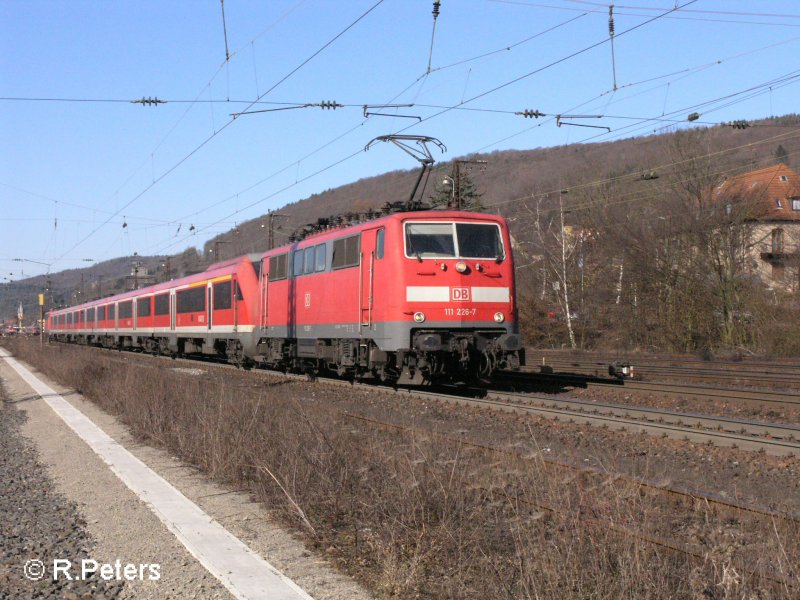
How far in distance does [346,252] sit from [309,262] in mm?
2315

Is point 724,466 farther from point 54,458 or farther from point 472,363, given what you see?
point 54,458

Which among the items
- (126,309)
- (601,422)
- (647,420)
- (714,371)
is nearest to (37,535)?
(601,422)

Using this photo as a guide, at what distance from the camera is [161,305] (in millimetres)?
36812

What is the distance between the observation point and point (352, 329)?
1688 centimetres

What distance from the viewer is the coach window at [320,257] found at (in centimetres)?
1848

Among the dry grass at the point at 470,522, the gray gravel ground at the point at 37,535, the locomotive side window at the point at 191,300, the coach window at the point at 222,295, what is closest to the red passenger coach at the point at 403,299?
the dry grass at the point at 470,522

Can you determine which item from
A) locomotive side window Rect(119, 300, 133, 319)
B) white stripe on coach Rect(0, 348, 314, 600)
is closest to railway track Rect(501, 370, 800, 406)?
→ white stripe on coach Rect(0, 348, 314, 600)

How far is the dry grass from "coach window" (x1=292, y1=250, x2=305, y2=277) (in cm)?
934

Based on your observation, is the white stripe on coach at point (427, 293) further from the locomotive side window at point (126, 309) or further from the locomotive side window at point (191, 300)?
the locomotive side window at point (126, 309)

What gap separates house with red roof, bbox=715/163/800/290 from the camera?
89.6ft

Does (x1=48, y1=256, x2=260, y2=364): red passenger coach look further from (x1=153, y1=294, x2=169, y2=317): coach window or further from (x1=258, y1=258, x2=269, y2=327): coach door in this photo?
(x1=258, y1=258, x2=269, y2=327): coach door

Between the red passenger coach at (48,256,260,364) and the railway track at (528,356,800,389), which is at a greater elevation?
the red passenger coach at (48,256,260,364)

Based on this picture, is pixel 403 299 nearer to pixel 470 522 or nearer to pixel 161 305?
pixel 470 522

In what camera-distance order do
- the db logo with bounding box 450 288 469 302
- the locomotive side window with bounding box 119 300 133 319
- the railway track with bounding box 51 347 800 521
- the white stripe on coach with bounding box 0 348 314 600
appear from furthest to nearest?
the locomotive side window with bounding box 119 300 133 319 → the db logo with bounding box 450 288 469 302 → the railway track with bounding box 51 347 800 521 → the white stripe on coach with bounding box 0 348 314 600
